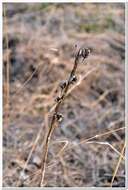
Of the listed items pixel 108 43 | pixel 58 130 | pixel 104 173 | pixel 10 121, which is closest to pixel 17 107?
pixel 10 121

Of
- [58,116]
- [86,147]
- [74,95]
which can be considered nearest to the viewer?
[58,116]

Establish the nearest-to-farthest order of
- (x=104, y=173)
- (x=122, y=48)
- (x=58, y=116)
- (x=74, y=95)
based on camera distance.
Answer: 1. (x=58, y=116)
2. (x=104, y=173)
3. (x=74, y=95)
4. (x=122, y=48)

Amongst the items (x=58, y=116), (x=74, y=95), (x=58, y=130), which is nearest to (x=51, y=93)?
(x=74, y=95)

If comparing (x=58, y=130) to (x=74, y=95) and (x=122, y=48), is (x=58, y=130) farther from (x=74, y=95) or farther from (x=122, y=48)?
(x=122, y=48)

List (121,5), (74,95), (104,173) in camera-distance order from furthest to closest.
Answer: (121,5), (74,95), (104,173)

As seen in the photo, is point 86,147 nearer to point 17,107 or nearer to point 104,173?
point 104,173

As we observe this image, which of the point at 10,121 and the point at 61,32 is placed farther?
the point at 61,32

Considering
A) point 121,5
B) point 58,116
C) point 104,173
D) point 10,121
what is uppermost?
point 121,5

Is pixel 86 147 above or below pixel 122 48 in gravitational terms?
below

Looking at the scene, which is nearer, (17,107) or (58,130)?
(58,130)
